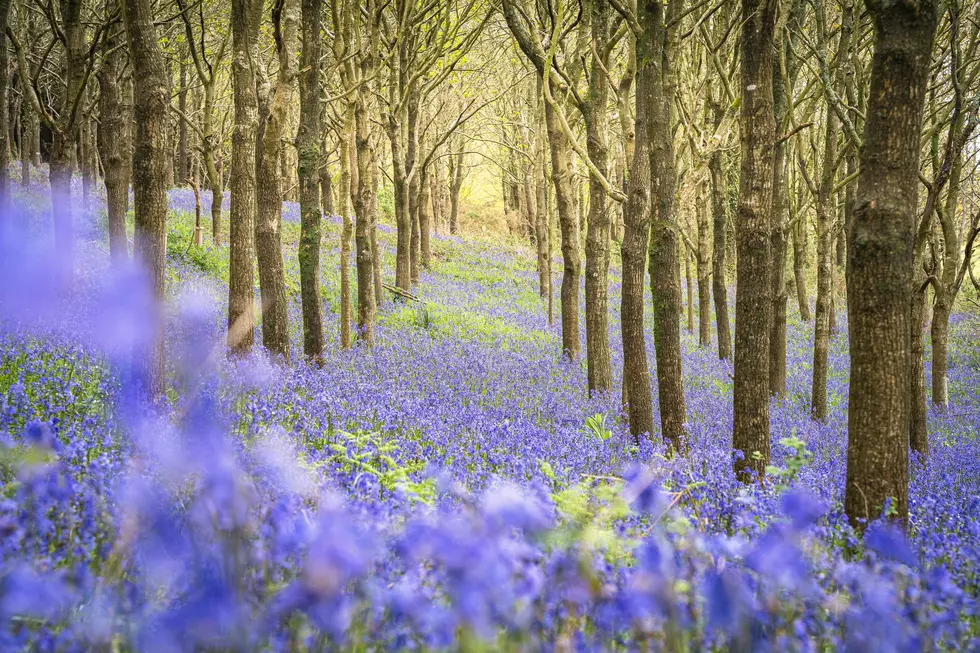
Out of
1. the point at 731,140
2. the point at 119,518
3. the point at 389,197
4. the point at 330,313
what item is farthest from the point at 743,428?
the point at 389,197

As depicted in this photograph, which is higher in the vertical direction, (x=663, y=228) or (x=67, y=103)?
(x=67, y=103)

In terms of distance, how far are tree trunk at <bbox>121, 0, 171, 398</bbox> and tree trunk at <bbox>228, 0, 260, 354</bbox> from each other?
7.03 feet

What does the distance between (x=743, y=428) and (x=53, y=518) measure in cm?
525

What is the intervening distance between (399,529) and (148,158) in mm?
4453

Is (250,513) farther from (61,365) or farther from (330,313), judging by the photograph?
(330,313)

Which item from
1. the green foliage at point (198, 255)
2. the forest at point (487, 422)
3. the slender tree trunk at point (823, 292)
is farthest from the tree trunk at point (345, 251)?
the slender tree trunk at point (823, 292)

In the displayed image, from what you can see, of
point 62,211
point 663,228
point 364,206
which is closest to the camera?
point 663,228

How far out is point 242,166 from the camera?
7.95m

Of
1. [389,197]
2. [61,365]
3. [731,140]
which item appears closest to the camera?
[61,365]

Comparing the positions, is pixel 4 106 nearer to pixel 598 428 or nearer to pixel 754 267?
pixel 598 428

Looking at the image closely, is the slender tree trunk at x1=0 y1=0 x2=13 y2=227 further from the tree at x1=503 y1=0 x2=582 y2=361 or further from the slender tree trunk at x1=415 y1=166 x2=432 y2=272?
the slender tree trunk at x1=415 y1=166 x2=432 y2=272

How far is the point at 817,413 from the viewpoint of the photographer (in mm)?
11297

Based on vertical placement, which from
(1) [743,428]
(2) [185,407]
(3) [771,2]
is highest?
(3) [771,2]

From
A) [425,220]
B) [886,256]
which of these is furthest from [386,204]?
[886,256]
